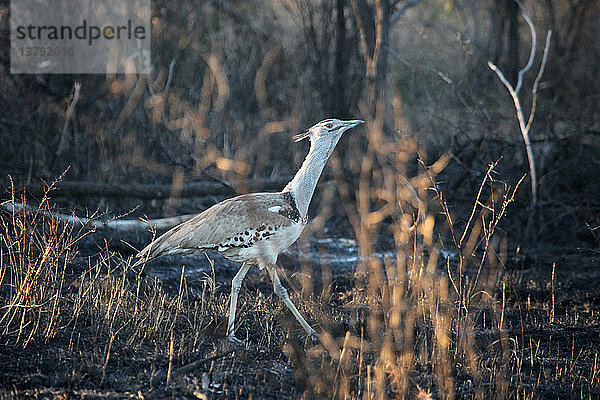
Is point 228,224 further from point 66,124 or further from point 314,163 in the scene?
point 66,124

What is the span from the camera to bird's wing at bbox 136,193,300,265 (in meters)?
4.39

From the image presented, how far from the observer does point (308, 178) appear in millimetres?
4684

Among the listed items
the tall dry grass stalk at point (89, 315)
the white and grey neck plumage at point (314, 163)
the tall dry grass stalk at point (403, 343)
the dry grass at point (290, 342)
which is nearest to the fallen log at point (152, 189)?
the dry grass at point (290, 342)

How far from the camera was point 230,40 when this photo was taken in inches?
396

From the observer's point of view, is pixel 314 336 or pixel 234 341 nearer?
pixel 234 341

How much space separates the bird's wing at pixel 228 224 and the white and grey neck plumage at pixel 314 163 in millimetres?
100

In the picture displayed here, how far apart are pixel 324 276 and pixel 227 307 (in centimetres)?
112

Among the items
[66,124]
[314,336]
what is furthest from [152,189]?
[314,336]

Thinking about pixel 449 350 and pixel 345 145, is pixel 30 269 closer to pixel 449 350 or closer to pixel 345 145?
pixel 449 350

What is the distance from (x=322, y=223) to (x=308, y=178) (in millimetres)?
1983

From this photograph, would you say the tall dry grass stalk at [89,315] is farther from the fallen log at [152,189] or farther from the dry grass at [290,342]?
the fallen log at [152,189]

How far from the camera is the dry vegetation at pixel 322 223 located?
150 inches

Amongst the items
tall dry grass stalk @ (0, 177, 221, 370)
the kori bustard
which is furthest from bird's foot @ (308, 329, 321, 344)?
tall dry grass stalk @ (0, 177, 221, 370)

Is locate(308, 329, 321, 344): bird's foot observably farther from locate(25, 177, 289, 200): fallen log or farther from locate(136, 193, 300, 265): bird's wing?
locate(25, 177, 289, 200): fallen log
